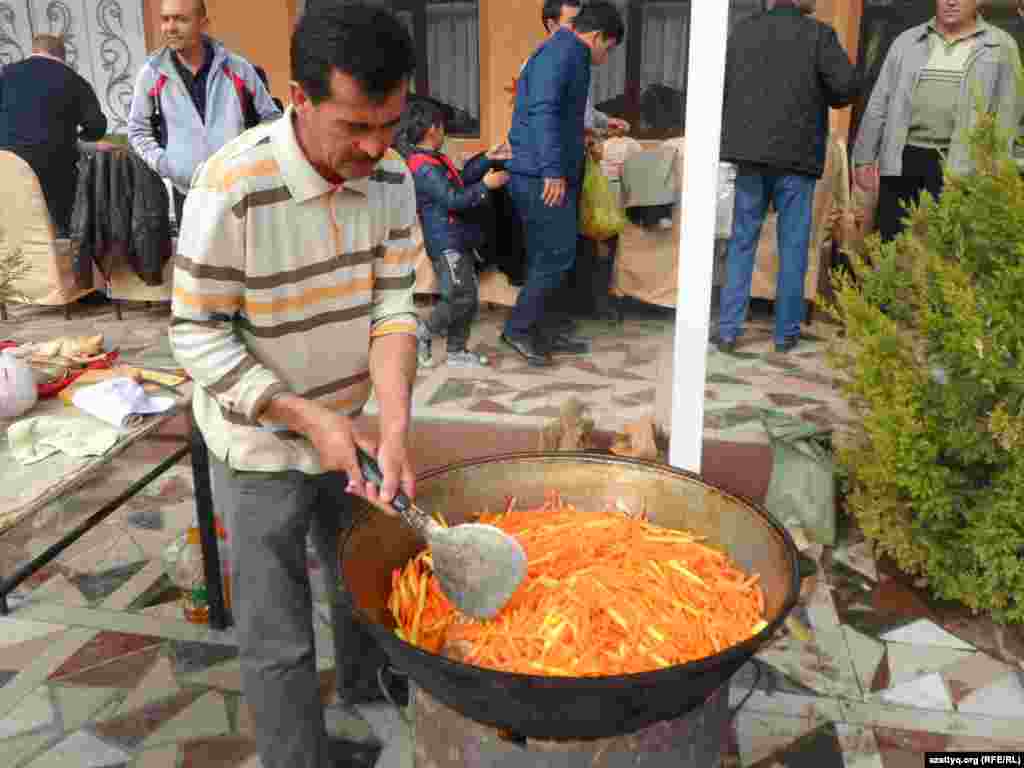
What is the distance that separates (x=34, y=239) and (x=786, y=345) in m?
5.54

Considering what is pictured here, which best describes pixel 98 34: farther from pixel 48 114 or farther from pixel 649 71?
pixel 649 71

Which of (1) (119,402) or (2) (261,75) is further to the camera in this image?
(2) (261,75)

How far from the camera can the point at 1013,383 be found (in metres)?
2.91

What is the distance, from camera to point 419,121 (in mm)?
5512

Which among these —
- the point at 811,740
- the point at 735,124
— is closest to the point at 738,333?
the point at 735,124

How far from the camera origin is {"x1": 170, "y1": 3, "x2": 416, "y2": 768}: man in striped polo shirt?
5.55ft

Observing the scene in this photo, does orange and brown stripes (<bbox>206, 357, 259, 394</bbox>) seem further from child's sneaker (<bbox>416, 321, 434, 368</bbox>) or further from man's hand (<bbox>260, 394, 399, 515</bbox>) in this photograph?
child's sneaker (<bbox>416, 321, 434, 368</bbox>)

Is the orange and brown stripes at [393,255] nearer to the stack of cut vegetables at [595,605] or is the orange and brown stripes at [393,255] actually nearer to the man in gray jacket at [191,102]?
the stack of cut vegetables at [595,605]

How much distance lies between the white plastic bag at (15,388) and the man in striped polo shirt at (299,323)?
71 centimetres

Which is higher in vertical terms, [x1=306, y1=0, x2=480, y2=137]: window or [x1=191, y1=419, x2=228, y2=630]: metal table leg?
[x1=306, y1=0, x2=480, y2=137]: window

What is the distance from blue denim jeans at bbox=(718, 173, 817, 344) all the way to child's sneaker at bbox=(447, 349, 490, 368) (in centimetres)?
162

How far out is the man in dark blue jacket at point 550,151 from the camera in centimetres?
518

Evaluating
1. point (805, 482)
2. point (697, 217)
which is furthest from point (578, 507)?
point (805, 482)

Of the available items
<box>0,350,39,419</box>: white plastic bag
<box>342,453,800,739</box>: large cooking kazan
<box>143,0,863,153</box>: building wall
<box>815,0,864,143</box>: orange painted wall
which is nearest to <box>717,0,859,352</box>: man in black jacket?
<box>815,0,864,143</box>: orange painted wall
